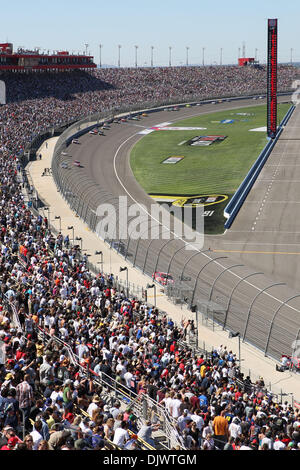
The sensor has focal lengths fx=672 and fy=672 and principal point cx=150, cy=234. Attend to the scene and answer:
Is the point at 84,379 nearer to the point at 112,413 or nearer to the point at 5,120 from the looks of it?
the point at 112,413

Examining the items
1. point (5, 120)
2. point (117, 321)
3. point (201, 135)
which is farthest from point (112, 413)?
point (201, 135)

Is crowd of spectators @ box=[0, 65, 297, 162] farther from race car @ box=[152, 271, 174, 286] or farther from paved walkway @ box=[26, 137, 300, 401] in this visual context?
race car @ box=[152, 271, 174, 286]

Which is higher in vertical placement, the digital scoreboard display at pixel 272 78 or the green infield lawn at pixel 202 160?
the digital scoreboard display at pixel 272 78

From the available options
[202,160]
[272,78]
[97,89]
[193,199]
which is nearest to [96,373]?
[193,199]

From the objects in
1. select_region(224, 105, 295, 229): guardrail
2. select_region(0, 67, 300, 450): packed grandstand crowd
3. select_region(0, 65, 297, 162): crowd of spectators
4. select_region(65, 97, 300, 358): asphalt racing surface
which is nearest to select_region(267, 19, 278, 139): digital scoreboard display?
select_region(224, 105, 295, 229): guardrail

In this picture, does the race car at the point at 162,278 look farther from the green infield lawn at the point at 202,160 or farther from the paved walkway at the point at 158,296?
the green infield lawn at the point at 202,160

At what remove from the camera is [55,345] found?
59.7ft

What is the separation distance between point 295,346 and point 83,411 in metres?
13.3

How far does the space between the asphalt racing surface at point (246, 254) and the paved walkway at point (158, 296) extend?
2.10 feet

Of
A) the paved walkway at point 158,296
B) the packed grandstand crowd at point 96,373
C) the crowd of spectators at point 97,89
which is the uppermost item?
the crowd of spectators at point 97,89

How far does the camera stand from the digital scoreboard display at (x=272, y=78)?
82875 millimetres

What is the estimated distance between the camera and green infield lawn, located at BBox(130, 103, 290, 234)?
6519cm

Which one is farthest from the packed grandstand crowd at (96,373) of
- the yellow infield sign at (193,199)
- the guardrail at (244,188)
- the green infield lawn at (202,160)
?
the yellow infield sign at (193,199)

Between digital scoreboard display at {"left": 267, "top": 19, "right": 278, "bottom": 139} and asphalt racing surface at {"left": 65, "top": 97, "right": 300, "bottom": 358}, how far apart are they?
327 cm
